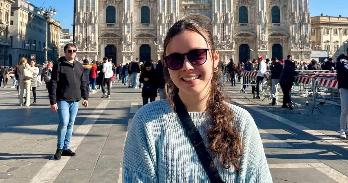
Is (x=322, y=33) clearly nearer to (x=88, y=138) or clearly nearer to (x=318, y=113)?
(x=318, y=113)

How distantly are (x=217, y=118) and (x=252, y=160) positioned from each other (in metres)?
0.21

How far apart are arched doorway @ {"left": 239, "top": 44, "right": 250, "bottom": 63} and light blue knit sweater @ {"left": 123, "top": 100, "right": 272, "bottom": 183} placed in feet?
166

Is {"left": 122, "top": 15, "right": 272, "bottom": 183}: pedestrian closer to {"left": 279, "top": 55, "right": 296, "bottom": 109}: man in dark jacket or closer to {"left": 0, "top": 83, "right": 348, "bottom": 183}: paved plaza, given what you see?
{"left": 0, "top": 83, "right": 348, "bottom": 183}: paved plaza

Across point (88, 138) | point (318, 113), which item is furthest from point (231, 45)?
point (88, 138)

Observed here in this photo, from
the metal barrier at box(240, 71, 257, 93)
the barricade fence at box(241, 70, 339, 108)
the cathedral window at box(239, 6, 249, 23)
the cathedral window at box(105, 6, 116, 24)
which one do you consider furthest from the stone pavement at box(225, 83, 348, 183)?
the cathedral window at box(105, 6, 116, 24)

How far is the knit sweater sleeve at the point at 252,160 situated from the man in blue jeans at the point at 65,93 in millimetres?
5028

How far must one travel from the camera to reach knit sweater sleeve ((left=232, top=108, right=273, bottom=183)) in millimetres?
1659

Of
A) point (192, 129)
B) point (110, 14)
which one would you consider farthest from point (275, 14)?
point (192, 129)

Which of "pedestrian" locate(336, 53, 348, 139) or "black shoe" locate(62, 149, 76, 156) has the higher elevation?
"pedestrian" locate(336, 53, 348, 139)

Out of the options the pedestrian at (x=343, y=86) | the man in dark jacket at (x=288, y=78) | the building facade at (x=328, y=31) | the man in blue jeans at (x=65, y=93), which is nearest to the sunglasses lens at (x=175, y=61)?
the man in blue jeans at (x=65, y=93)

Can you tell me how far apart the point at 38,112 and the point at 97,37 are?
38.3 metres

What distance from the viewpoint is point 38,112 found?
12766 millimetres

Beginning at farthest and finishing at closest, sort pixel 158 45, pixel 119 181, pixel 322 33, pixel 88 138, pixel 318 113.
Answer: pixel 322 33
pixel 158 45
pixel 318 113
pixel 88 138
pixel 119 181

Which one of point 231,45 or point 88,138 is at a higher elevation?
point 231,45
